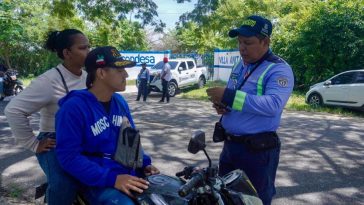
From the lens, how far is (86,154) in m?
Result: 2.30

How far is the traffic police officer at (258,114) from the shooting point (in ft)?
8.98

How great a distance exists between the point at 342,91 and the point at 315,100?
4.39 ft

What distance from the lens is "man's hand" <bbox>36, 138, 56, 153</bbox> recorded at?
2.82 meters

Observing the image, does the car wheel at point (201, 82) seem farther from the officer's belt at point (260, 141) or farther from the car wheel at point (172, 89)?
the officer's belt at point (260, 141)

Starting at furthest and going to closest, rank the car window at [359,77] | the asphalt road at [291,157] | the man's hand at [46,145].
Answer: the car window at [359,77], the asphalt road at [291,157], the man's hand at [46,145]

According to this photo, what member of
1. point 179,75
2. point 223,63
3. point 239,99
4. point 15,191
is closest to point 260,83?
point 239,99

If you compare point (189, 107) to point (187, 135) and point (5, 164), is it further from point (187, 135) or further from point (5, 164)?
point (5, 164)

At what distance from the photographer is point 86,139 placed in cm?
229

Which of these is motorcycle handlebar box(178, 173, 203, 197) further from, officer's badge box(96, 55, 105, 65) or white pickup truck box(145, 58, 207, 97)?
white pickup truck box(145, 58, 207, 97)

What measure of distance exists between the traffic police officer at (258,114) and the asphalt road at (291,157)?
6.78 ft

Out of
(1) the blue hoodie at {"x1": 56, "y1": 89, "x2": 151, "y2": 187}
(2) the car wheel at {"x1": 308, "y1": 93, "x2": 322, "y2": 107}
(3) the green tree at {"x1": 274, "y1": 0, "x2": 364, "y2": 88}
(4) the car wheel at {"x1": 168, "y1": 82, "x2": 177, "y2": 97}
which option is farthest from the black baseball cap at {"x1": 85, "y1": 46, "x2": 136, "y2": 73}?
(3) the green tree at {"x1": 274, "y1": 0, "x2": 364, "y2": 88}

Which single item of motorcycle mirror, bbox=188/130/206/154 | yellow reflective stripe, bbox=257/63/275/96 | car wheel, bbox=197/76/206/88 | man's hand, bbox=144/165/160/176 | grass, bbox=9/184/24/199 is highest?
yellow reflective stripe, bbox=257/63/275/96

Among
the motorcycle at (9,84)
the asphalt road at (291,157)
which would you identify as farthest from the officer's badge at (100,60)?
the motorcycle at (9,84)

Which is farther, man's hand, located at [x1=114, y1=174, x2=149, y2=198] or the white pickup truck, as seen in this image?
the white pickup truck
